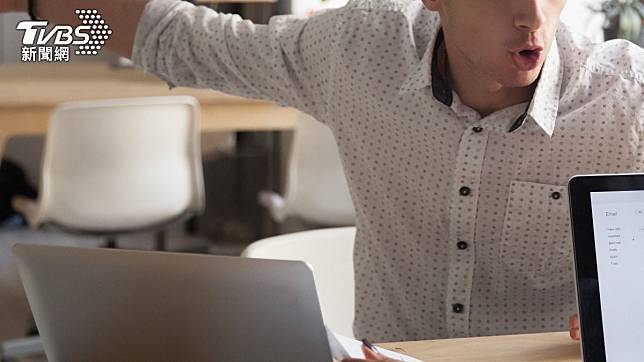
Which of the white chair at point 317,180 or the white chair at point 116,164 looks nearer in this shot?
the white chair at point 116,164

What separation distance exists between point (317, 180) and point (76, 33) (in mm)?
1485

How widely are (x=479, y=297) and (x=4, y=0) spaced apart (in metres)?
0.80

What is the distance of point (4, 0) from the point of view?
1.64 meters

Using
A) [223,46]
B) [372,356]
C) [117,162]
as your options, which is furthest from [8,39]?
[372,356]

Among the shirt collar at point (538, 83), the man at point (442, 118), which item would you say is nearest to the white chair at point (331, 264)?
the man at point (442, 118)

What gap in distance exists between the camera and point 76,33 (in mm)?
1683

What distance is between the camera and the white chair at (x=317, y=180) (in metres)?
3.10

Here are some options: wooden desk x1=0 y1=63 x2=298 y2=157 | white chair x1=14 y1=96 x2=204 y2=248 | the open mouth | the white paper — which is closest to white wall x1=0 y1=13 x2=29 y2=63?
wooden desk x1=0 y1=63 x2=298 y2=157

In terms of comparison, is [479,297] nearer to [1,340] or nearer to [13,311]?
[1,340]

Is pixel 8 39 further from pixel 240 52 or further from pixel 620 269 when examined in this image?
pixel 620 269

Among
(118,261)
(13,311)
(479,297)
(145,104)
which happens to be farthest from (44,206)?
(118,261)

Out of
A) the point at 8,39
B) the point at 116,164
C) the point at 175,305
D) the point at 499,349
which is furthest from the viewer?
the point at 8,39

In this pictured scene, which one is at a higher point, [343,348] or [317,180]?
[343,348]

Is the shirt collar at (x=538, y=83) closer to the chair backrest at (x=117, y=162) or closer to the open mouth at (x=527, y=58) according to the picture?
the open mouth at (x=527, y=58)
